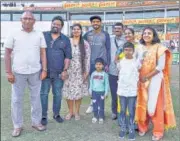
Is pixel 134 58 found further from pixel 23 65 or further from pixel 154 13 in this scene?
pixel 154 13

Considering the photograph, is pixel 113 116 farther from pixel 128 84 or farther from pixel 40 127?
pixel 40 127

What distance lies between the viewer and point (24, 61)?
13.7ft

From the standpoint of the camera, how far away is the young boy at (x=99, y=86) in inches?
195

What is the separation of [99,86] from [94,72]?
0.24 metres

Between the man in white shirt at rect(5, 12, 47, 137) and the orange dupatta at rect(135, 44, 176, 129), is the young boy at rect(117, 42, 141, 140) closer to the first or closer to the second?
the orange dupatta at rect(135, 44, 176, 129)

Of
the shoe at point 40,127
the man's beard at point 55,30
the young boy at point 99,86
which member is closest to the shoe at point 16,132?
the shoe at point 40,127

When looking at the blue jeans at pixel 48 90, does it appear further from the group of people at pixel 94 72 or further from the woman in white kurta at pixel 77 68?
the woman in white kurta at pixel 77 68

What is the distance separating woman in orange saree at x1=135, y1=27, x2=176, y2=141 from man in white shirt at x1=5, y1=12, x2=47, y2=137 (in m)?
1.37

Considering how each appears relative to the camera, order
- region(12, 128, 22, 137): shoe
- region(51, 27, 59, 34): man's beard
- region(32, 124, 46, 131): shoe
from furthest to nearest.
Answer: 1. region(51, 27, 59, 34): man's beard
2. region(32, 124, 46, 131): shoe
3. region(12, 128, 22, 137): shoe

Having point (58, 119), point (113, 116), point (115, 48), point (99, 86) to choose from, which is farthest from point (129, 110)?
point (58, 119)

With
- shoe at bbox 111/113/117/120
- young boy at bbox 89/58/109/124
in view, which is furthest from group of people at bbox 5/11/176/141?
shoe at bbox 111/113/117/120

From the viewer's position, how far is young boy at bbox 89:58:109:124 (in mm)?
4945

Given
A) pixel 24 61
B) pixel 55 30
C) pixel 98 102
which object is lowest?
pixel 98 102

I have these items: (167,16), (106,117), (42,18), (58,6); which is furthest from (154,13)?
(106,117)
